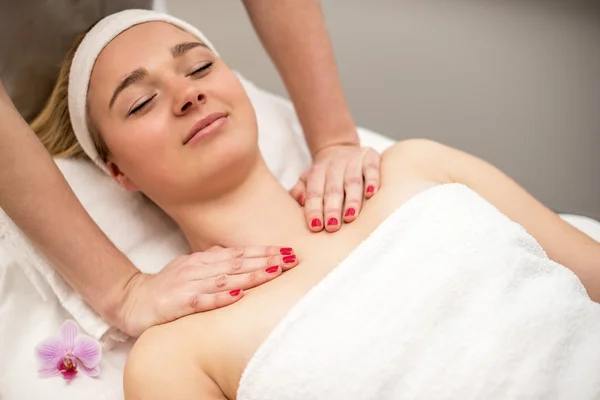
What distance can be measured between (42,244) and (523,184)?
1366 mm

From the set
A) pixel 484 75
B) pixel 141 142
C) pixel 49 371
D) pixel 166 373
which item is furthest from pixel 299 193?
pixel 484 75

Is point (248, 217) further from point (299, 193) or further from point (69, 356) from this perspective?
point (69, 356)

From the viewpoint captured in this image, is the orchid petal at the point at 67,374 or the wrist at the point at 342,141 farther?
the wrist at the point at 342,141

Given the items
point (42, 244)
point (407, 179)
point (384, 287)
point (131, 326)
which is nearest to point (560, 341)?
point (384, 287)

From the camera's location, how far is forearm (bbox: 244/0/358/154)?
4.38 ft

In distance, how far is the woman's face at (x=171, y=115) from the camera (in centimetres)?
106

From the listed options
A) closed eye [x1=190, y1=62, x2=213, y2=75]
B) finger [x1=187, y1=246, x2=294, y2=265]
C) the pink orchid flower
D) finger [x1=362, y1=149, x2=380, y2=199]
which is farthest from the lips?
the pink orchid flower

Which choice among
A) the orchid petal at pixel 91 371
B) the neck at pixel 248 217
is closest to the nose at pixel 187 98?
the neck at pixel 248 217

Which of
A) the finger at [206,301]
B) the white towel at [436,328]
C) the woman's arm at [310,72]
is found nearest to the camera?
the white towel at [436,328]

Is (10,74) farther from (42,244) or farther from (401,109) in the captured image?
(401,109)

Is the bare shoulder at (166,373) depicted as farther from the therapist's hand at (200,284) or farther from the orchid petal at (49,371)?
the orchid petal at (49,371)

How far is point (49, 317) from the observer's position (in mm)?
1160

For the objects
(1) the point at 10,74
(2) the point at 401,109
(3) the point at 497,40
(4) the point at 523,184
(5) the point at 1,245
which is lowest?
(4) the point at 523,184

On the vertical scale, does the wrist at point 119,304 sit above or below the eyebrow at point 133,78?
below
